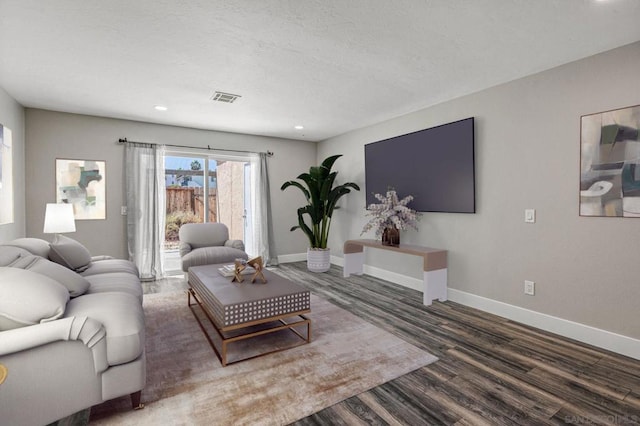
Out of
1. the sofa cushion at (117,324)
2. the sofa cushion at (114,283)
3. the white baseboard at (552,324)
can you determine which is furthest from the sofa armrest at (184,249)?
the white baseboard at (552,324)

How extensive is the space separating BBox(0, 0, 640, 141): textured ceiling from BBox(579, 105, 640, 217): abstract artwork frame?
0.58m

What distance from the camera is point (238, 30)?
7.71ft

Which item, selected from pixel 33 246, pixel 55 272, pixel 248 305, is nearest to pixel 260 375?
pixel 248 305

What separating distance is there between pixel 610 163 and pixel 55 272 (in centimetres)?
428

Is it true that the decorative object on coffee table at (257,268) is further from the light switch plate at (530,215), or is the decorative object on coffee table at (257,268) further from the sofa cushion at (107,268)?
the light switch plate at (530,215)

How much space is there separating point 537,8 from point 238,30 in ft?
6.71

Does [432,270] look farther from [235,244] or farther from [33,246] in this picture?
[33,246]

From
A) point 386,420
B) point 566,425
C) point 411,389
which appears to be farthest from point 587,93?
point 386,420

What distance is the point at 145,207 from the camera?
4953 millimetres

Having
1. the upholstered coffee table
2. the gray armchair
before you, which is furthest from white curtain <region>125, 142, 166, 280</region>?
the upholstered coffee table

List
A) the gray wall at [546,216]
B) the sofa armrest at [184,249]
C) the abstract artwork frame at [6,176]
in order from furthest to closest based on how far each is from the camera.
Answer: the sofa armrest at [184,249] < the abstract artwork frame at [6,176] < the gray wall at [546,216]

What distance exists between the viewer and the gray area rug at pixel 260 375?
1818 millimetres

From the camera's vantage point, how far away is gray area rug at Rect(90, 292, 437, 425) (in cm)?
182

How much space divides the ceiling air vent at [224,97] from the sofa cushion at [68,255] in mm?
2163
